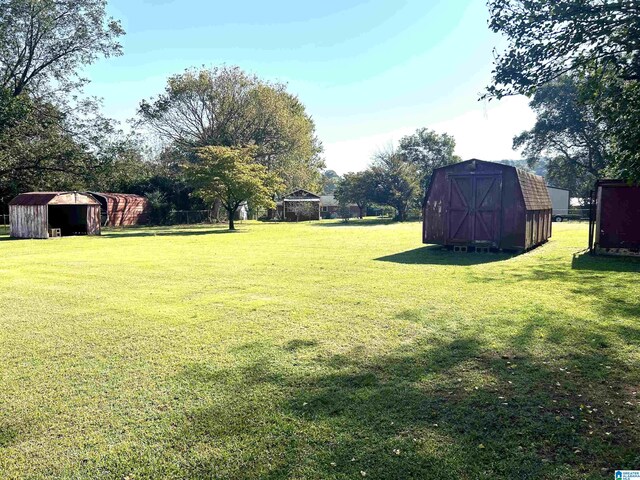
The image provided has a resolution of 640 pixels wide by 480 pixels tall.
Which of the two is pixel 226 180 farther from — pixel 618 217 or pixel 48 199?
pixel 618 217

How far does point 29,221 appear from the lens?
25000 millimetres

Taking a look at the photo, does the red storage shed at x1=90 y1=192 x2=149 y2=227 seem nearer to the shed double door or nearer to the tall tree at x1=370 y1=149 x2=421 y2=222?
the tall tree at x1=370 y1=149 x2=421 y2=222

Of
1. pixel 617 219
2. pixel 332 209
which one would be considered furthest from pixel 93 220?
pixel 332 209

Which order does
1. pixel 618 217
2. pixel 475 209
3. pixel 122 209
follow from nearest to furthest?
pixel 618 217 < pixel 475 209 < pixel 122 209

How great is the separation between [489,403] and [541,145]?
5789 cm

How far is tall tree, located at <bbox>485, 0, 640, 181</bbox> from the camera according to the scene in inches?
247

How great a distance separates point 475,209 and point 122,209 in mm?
34887

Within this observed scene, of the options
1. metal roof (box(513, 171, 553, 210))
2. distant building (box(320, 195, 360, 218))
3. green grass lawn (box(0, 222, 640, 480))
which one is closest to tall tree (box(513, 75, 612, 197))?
distant building (box(320, 195, 360, 218))

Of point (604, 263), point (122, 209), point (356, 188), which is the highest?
point (356, 188)

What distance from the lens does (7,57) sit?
3000cm

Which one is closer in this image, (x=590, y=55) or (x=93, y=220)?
(x=590, y=55)

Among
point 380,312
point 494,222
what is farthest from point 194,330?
point 494,222

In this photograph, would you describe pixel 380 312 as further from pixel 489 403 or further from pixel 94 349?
pixel 94 349

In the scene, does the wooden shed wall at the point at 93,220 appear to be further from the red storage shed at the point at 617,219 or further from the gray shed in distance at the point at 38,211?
the red storage shed at the point at 617,219
